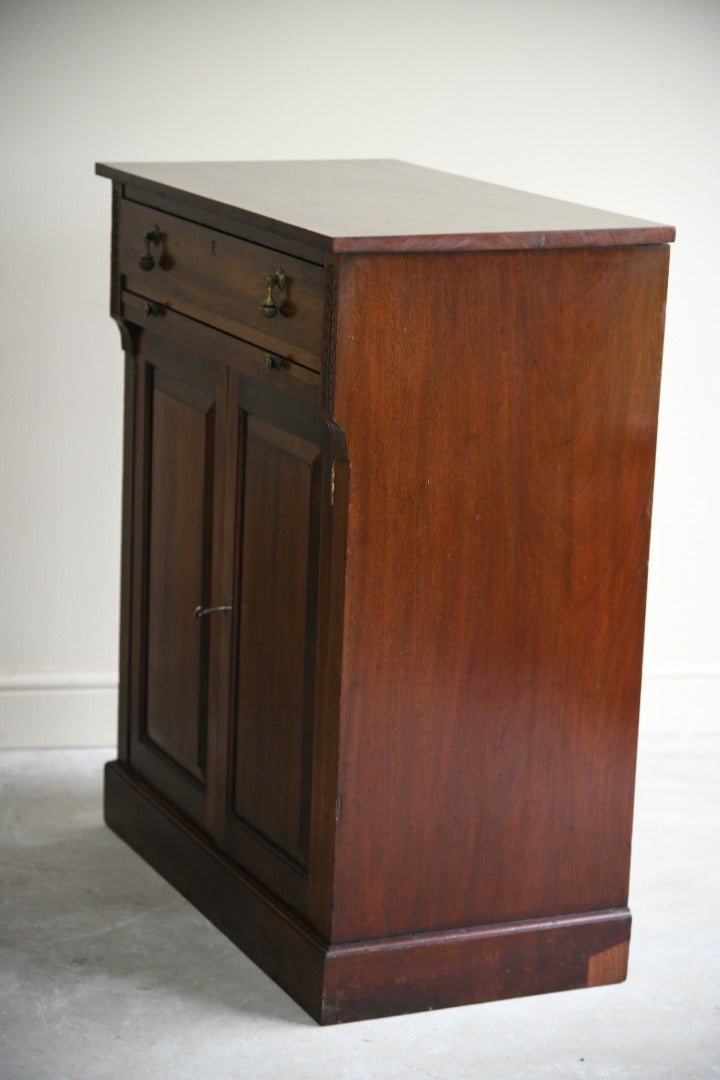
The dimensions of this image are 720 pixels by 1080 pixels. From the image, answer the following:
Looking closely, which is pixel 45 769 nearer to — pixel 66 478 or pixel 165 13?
pixel 66 478

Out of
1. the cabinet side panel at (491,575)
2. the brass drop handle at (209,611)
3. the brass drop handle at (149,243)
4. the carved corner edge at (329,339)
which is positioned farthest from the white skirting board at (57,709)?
the carved corner edge at (329,339)

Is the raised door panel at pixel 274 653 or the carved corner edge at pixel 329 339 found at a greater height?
the carved corner edge at pixel 329 339

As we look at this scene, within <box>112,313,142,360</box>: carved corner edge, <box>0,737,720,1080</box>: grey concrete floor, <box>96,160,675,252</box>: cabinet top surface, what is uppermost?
<box>96,160,675,252</box>: cabinet top surface

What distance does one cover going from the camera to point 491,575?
2863 mm

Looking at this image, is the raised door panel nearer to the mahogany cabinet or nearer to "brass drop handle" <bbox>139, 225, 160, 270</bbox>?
the mahogany cabinet

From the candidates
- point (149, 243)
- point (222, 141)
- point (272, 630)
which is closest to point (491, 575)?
point (272, 630)

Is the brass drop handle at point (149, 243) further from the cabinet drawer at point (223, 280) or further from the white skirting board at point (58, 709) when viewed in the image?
the white skirting board at point (58, 709)

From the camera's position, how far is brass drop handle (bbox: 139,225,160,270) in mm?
3287

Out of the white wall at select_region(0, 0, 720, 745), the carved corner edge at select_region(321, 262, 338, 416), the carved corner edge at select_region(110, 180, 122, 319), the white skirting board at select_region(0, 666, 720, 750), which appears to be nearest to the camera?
the carved corner edge at select_region(321, 262, 338, 416)

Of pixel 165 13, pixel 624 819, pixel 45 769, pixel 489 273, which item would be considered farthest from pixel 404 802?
pixel 165 13

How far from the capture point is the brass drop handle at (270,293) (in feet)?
9.20

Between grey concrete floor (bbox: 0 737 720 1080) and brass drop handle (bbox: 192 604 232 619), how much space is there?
0.54 meters

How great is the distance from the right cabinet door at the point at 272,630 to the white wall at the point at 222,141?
1.04m

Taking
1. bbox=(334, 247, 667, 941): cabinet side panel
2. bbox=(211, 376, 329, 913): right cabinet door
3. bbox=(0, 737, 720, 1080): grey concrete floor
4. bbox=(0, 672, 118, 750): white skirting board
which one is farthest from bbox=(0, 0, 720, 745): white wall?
bbox=(334, 247, 667, 941): cabinet side panel
